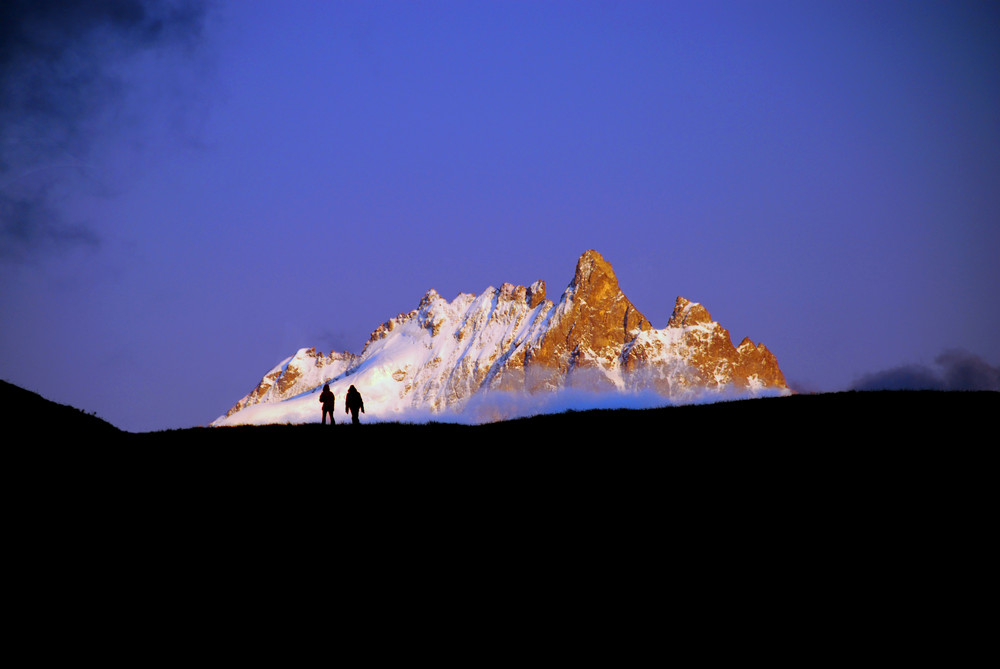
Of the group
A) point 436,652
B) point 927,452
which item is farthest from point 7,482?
point 927,452

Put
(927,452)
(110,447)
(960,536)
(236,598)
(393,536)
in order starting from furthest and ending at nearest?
1. (110,447)
2. (927,452)
3. (393,536)
4. (960,536)
5. (236,598)

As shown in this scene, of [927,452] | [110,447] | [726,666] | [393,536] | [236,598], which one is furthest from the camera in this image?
[110,447]

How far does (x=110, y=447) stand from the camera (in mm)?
24516

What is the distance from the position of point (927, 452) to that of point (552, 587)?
13945 millimetres

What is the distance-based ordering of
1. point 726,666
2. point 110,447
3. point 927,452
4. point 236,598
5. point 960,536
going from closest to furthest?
point 726,666 < point 236,598 < point 960,536 < point 927,452 < point 110,447

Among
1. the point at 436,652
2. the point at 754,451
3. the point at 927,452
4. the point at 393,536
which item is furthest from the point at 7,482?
the point at 927,452

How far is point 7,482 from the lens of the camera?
62.0ft

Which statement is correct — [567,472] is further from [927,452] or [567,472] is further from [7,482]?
[7,482]

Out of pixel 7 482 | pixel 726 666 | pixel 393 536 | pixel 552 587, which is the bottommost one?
pixel 726 666

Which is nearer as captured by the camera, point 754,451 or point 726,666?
point 726,666

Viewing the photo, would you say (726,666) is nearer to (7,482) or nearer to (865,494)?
(865,494)

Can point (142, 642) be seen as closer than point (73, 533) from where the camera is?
Yes

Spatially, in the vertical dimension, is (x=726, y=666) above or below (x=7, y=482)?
below

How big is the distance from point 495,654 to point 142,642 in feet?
23.3
